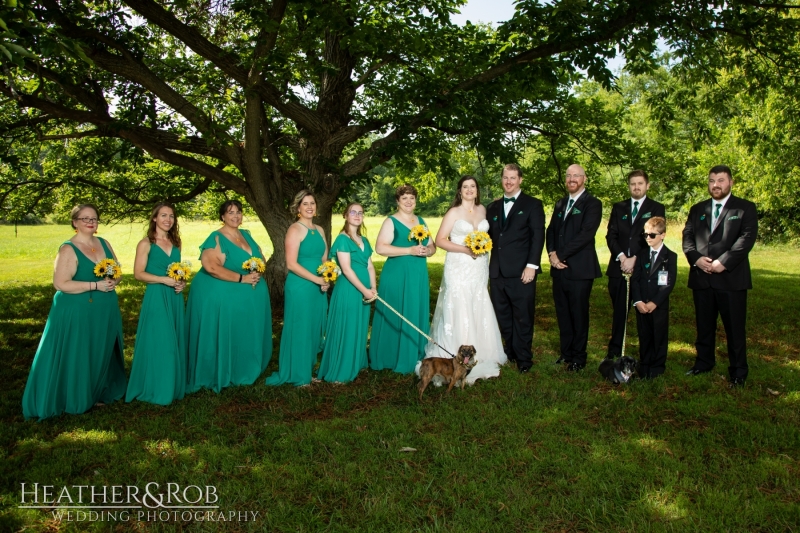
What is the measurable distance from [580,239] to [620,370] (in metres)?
1.67

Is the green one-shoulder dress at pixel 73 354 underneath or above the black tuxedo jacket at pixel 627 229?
underneath

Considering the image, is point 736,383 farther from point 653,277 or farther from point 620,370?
point 653,277

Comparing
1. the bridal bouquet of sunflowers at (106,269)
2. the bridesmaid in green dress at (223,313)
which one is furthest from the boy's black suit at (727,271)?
the bridal bouquet of sunflowers at (106,269)

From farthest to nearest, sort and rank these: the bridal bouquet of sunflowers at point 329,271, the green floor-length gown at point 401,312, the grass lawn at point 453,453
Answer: the green floor-length gown at point 401,312 < the bridal bouquet of sunflowers at point 329,271 < the grass lawn at point 453,453

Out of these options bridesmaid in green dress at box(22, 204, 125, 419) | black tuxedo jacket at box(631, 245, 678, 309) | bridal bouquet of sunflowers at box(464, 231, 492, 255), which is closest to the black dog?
black tuxedo jacket at box(631, 245, 678, 309)

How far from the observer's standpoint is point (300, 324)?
6.75m

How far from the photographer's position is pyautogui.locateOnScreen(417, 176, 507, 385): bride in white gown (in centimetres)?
699

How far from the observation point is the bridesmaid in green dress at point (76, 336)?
18.4 feet

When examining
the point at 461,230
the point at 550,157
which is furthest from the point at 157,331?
the point at 550,157

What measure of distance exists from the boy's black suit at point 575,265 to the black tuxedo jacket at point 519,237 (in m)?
0.33

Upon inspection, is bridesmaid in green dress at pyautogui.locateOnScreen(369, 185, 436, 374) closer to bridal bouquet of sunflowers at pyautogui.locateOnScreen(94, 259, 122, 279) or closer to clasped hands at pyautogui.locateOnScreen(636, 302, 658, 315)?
clasped hands at pyautogui.locateOnScreen(636, 302, 658, 315)

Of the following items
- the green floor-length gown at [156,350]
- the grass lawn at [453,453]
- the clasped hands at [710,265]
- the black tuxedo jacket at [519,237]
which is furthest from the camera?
the black tuxedo jacket at [519,237]

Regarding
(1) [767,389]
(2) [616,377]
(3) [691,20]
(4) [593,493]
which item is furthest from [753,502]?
(3) [691,20]

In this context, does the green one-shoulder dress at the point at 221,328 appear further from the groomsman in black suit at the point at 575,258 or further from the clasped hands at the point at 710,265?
the clasped hands at the point at 710,265
